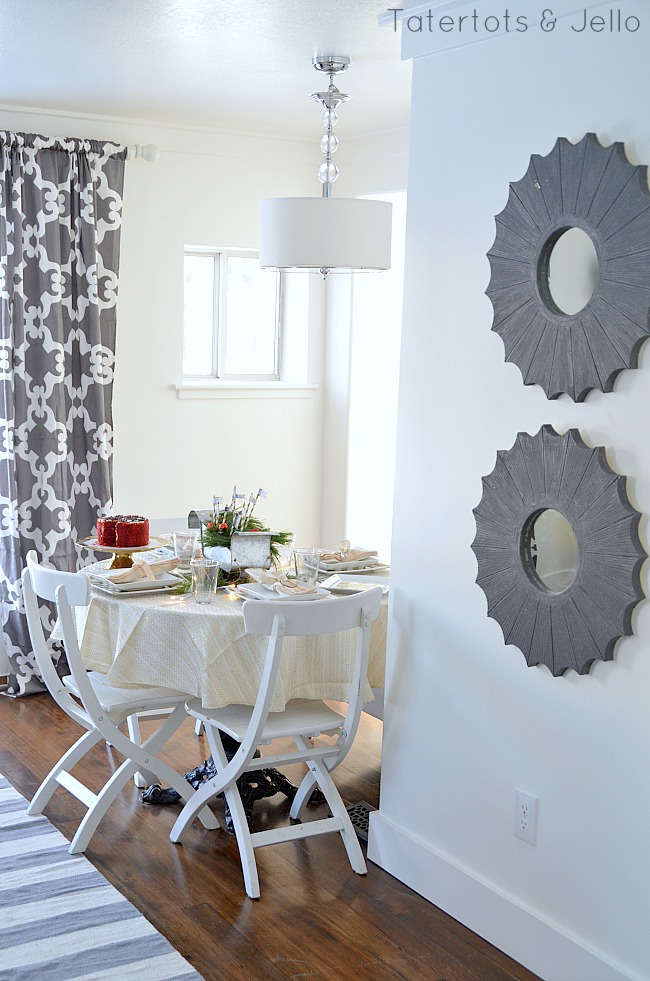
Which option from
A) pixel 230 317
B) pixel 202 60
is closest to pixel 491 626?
pixel 202 60

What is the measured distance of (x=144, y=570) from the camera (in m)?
3.44

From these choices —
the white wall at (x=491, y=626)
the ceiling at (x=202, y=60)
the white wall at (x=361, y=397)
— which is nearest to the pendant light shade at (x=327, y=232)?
the white wall at (x=491, y=626)

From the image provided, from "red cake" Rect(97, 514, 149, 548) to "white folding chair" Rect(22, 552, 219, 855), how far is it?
246mm

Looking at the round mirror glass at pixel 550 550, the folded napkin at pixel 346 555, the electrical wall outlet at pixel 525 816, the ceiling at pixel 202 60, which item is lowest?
the electrical wall outlet at pixel 525 816

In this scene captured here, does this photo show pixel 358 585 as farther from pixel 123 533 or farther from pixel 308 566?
pixel 123 533

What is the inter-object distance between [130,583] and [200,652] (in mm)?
385

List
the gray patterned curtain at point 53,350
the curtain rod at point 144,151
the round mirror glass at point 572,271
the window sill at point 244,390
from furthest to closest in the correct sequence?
the window sill at point 244,390 → the curtain rod at point 144,151 → the gray patterned curtain at point 53,350 → the round mirror glass at point 572,271

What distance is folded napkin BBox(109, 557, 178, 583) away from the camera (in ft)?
11.0

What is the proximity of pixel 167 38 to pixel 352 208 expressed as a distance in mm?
830

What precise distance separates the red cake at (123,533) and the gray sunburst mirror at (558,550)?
1234mm

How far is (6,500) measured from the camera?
4.69m

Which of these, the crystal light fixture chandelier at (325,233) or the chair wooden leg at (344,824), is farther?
the crystal light fixture chandelier at (325,233)

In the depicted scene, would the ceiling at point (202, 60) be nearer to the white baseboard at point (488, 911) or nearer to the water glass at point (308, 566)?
the water glass at point (308, 566)

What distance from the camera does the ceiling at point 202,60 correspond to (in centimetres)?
314
